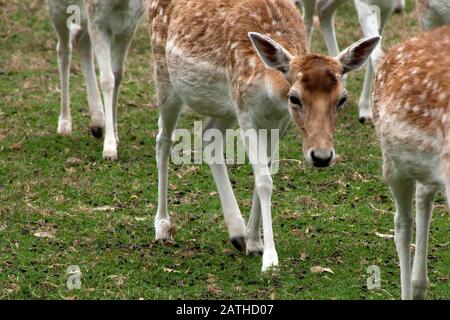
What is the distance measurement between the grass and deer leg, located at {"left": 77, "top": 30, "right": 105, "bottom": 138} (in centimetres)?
16

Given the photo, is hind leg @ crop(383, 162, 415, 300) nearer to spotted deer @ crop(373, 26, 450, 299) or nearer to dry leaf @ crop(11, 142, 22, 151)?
spotted deer @ crop(373, 26, 450, 299)

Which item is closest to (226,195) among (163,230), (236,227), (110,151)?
(236,227)

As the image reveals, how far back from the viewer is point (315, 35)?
1602 centimetres

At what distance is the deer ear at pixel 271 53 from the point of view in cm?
815

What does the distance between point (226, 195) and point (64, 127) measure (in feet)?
11.6

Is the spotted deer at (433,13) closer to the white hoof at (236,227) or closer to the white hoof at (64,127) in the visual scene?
the white hoof at (236,227)

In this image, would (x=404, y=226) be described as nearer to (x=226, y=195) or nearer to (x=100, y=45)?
(x=226, y=195)

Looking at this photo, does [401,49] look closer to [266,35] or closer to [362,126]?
[266,35]

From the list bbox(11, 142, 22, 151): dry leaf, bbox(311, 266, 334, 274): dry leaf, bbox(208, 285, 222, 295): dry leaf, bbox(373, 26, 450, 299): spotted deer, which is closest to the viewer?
bbox(373, 26, 450, 299): spotted deer

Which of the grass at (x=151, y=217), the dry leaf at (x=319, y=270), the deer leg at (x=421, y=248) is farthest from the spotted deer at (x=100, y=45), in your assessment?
the deer leg at (x=421, y=248)

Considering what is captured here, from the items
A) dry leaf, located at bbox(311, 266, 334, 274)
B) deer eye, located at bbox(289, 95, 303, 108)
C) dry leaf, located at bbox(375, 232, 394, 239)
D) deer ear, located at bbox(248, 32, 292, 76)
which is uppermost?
deer ear, located at bbox(248, 32, 292, 76)

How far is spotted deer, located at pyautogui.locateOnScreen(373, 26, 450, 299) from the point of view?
723 cm

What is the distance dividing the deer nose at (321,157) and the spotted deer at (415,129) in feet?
1.07

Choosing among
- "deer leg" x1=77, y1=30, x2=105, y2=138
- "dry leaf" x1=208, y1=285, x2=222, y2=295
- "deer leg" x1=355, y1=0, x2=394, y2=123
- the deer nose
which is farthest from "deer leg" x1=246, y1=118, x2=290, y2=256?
"deer leg" x1=77, y1=30, x2=105, y2=138
